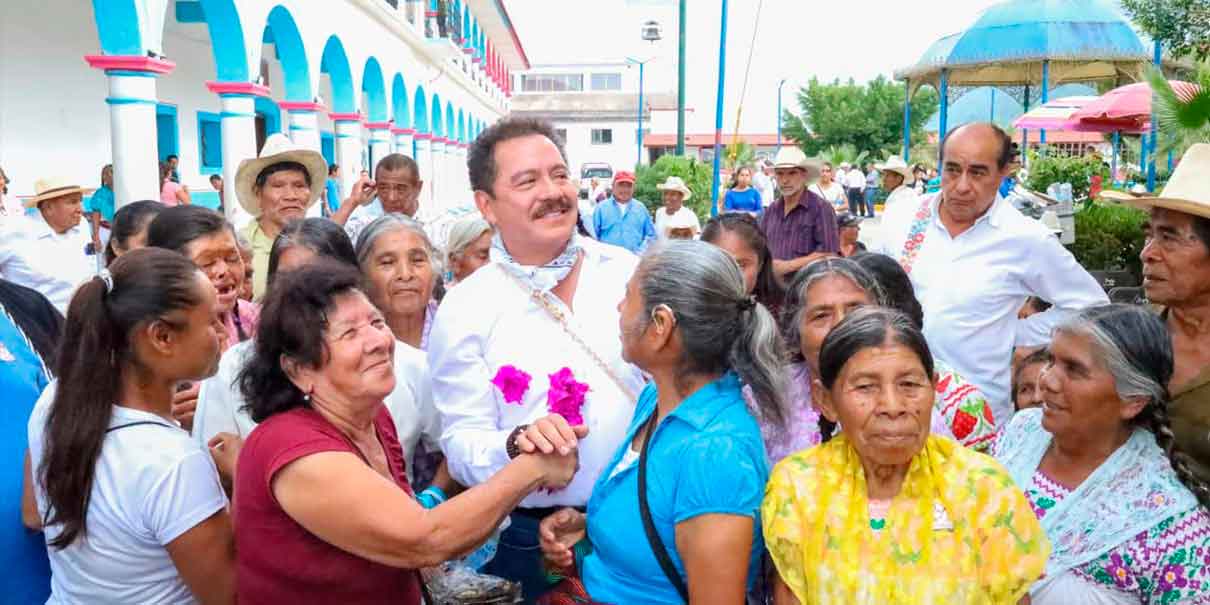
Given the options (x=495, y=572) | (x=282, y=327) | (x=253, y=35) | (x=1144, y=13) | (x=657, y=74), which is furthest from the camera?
(x=657, y=74)

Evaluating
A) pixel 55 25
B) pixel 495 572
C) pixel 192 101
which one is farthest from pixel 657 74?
pixel 495 572

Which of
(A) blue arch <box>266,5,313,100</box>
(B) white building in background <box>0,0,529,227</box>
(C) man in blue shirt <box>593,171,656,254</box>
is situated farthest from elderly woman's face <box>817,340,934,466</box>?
(A) blue arch <box>266,5,313,100</box>

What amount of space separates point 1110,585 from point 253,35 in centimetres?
1049

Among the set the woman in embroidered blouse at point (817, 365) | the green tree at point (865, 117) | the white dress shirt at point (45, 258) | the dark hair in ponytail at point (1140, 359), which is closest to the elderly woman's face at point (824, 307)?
the woman in embroidered blouse at point (817, 365)

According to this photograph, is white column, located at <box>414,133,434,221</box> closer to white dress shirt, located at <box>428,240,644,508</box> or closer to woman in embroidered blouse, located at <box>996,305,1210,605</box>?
white dress shirt, located at <box>428,240,644,508</box>

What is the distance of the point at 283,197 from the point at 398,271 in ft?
5.35

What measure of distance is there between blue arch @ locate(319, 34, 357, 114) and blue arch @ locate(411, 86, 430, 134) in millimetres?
7801

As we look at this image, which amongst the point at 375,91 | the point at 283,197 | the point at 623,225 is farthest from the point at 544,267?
the point at 375,91

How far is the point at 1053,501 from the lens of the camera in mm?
2303

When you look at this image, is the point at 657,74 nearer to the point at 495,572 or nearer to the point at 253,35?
the point at 253,35

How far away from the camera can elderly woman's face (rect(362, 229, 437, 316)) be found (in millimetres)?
3166

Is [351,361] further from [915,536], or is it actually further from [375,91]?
[375,91]

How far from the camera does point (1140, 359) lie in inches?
89.6

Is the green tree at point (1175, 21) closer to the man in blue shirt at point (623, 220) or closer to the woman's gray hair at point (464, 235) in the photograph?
the man in blue shirt at point (623, 220)
